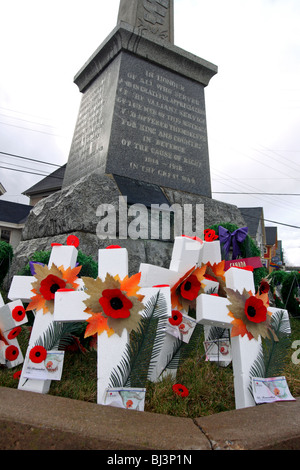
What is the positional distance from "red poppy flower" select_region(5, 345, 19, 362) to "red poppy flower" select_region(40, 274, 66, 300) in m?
0.44

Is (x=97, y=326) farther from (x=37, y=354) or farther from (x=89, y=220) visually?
(x=89, y=220)

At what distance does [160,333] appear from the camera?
1.50 m

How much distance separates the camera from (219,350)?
180 centimetres

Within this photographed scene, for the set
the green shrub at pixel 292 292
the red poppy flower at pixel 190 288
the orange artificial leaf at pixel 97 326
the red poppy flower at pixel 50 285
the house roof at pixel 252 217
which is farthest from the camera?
the house roof at pixel 252 217

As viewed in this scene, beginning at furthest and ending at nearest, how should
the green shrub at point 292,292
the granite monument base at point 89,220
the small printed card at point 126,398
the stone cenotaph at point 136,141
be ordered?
1. the green shrub at point 292,292
2. the stone cenotaph at point 136,141
3. the granite monument base at point 89,220
4. the small printed card at point 126,398

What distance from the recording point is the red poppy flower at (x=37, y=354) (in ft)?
4.84

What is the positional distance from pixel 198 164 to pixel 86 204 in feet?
8.00

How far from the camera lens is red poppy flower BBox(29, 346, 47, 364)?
4.84 ft

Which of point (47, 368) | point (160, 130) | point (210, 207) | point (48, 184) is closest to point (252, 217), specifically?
point (48, 184)

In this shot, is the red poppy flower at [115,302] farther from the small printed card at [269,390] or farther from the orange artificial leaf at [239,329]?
the small printed card at [269,390]

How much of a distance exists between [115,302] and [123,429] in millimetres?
519

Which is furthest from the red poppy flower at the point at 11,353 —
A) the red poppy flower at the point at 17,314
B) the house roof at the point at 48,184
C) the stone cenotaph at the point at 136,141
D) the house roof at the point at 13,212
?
the house roof at the point at 13,212

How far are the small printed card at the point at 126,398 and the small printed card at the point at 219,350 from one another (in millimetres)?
607
